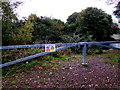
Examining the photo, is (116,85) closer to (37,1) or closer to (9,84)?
(9,84)

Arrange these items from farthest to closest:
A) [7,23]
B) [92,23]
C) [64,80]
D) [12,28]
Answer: [92,23] → [12,28] → [7,23] → [64,80]

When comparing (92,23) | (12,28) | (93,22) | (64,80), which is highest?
(93,22)

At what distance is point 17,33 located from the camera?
5.03 meters

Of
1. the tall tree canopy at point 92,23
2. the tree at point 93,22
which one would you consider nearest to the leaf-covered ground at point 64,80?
the tall tree canopy at point 92,23

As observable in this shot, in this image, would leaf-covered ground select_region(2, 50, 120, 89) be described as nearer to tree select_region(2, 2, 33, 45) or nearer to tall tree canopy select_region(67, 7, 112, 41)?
tree select_region(2, 2, 33, 45)

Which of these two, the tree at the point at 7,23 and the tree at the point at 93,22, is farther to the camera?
the tree at the point at 93,22

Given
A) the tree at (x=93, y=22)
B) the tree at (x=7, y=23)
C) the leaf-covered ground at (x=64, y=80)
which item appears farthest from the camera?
the tree at (x=93, y=22)

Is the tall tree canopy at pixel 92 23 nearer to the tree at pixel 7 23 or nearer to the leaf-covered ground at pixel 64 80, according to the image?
the tree at pixel 7 23

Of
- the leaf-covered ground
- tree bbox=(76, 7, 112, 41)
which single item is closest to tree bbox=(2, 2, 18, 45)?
the leaf-covered ground

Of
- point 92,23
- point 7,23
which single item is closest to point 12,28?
point 7,23

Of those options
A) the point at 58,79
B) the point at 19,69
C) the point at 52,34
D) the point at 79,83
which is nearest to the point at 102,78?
the point at 79,83

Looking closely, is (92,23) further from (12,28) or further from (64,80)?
(64,80)

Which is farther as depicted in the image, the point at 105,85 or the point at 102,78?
the point at 102,78

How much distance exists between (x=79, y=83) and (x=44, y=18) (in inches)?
337
